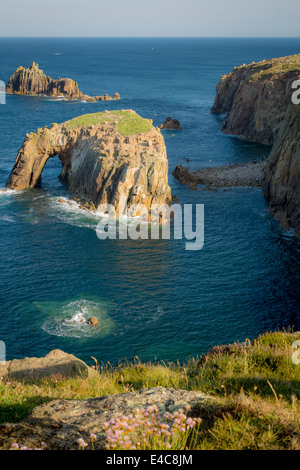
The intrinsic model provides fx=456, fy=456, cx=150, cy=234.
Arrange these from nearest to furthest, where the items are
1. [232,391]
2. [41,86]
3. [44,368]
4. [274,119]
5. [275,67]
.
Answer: [232,391] → [44,368] → [274,119] → [275,67] → [41,86]

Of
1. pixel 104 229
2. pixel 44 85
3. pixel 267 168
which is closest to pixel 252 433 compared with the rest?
pixel 104 229

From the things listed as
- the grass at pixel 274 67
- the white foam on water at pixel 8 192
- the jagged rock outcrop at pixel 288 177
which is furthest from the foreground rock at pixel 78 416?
the grass at pixel 274 67

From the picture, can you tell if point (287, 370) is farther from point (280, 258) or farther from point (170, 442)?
point (280, 258)

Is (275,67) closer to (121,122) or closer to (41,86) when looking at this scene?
(121,122)

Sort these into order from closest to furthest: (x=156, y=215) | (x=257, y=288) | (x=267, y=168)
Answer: (x=257, y=288) < (x=156, y=215) < (x=267, y=168)

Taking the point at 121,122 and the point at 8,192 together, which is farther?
the point at 121,122

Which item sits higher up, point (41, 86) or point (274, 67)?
point (274, 67)

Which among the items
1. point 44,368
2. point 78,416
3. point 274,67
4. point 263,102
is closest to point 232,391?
point 78,416
